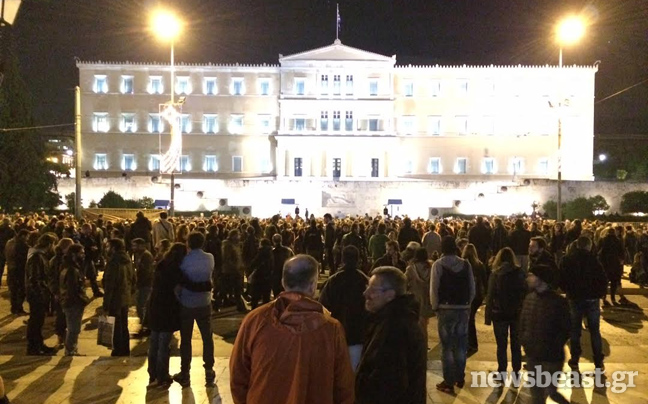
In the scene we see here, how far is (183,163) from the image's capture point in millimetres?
57500

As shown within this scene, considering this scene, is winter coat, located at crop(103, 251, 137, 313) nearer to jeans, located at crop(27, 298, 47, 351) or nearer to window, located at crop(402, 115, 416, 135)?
jeans, located at crop(27, 298, 47, 351)

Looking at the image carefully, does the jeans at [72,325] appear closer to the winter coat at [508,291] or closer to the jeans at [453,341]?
the jeans at [453,341]

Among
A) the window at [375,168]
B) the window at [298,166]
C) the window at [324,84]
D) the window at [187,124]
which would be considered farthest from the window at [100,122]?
the window at [375,168]

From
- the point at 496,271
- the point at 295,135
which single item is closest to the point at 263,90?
the point at 295,135

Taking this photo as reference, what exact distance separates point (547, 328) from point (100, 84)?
5801 cm

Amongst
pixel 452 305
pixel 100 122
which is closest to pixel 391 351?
pixel 452 305

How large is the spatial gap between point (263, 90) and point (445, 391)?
52855mm

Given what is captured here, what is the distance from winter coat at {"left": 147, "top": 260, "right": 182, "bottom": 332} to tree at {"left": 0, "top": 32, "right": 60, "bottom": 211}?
32.1 m

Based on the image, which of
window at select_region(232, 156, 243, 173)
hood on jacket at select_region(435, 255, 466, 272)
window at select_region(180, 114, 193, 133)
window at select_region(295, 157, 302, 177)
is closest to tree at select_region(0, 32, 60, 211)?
window at select_region(180, 114, 193, 133)

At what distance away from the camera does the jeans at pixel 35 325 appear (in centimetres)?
811

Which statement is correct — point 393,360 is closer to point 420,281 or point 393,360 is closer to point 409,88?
point 420,281

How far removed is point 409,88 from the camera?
57.4m

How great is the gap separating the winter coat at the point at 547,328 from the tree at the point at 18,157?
35.1 metres

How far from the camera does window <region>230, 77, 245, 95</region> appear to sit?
57344mm
